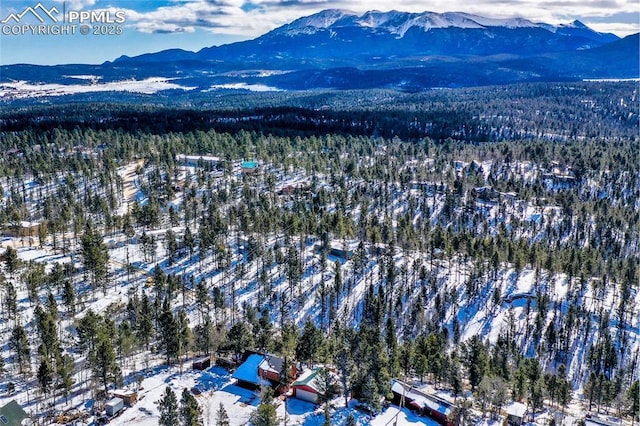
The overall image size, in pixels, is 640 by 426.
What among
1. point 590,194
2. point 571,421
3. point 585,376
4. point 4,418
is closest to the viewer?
point 4,418

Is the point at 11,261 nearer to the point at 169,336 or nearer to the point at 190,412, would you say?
the point at 169,336

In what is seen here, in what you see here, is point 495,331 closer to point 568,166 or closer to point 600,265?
point 600,265

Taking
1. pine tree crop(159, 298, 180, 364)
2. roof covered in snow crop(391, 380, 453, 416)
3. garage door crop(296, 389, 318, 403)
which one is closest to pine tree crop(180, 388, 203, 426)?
garage door crop(296, 389, 318, 403)

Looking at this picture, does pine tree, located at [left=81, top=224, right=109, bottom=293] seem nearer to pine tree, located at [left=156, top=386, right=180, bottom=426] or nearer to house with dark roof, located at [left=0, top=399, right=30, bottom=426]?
house with dark roof, located at [left=0, top=399, right=30, bottom=426]

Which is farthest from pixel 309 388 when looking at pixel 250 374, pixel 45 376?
pixel 45 376

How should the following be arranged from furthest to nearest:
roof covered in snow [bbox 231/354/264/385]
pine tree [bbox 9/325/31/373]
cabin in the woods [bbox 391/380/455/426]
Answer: pine tree [bbox 9/325/31/373] → roof covered in snow [bbox 231/354/264/385] → cabin in the woods [bbox 391/380/455/426]

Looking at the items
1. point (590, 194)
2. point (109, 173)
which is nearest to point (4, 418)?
point (109, 173)

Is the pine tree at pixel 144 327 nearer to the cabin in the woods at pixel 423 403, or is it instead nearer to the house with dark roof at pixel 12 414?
the house with dark roof at pixel 12 414

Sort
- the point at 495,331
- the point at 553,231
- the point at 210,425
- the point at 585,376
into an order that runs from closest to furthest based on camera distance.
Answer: the point at 210,425 < the point at 585,376 < the point at 495,331 < the point at 553,231
